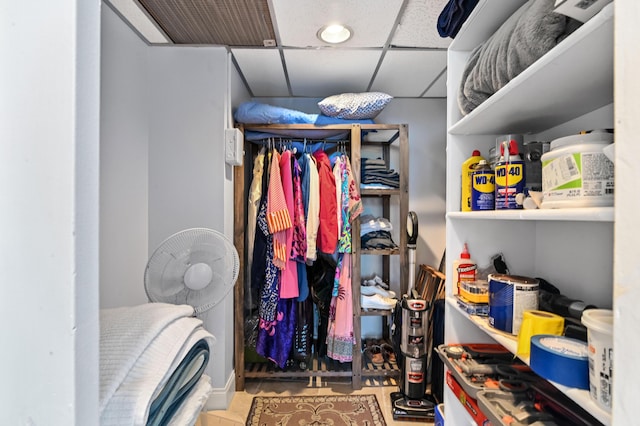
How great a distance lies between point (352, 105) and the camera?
1837 mm

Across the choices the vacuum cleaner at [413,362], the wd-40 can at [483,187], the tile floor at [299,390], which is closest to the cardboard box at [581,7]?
the wd-40 can at [483,187]

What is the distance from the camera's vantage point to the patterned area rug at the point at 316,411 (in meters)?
1.54

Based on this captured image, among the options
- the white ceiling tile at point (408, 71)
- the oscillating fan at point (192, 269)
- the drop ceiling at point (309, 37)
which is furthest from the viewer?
the white ceiling tile at point (408, 71)

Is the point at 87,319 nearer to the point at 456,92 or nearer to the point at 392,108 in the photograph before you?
the point at 456,92

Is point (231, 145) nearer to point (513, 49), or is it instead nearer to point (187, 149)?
point (187, 149)

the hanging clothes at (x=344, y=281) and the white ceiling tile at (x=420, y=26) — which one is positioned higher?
the white ceiling tile at (x=420, y=26)

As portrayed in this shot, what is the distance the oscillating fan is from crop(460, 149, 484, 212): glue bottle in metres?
0.94

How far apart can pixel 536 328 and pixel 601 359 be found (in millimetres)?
223

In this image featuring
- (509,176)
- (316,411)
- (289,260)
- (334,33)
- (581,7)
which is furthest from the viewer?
(289,260)

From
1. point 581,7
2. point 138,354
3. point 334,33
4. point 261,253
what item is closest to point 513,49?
point 581,7

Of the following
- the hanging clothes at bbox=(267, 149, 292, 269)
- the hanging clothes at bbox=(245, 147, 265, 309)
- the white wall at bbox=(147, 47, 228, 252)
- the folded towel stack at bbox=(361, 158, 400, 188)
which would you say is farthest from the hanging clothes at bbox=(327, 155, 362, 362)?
the white wall at bbox=(147, 47, 228, 252)

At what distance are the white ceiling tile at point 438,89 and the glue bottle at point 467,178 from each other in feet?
3.94

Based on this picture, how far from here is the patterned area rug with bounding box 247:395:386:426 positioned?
60.7 inches

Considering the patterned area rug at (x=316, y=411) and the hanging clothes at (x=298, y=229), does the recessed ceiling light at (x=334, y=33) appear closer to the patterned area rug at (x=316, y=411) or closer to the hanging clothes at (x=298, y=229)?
the hanging clothes at (x=298, y=229)
